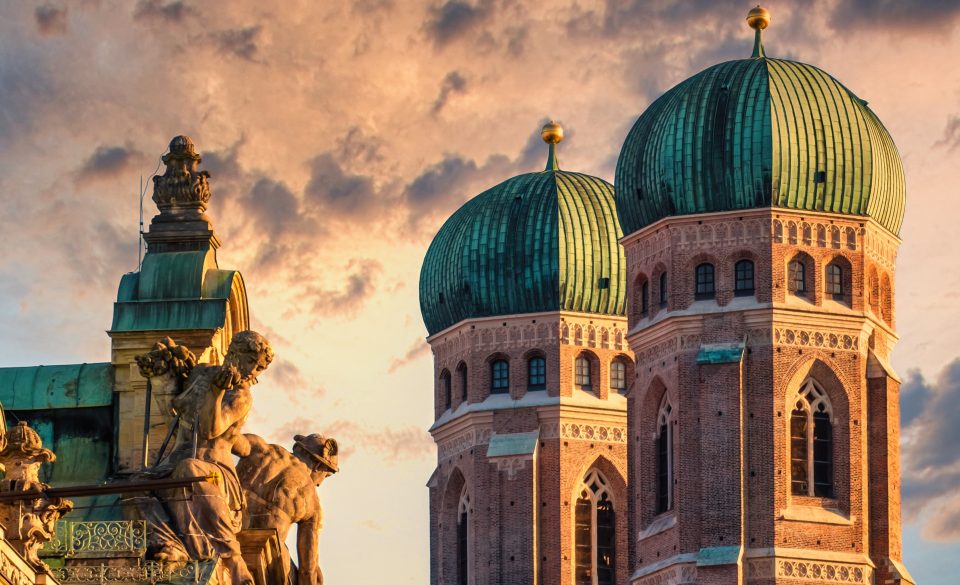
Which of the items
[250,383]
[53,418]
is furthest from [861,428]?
[250,383]

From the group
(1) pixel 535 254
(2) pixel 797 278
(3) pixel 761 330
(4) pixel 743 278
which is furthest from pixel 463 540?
(2) pixel 797 278

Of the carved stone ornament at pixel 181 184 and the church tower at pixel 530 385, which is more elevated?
the church tower at pixel 530 385

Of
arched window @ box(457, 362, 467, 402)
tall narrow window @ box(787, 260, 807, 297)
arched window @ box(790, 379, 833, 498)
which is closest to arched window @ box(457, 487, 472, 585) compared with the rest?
arched window @ box(457, 362, 467, 402)

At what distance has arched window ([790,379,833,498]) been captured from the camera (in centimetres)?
11600

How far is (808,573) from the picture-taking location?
113750 mm

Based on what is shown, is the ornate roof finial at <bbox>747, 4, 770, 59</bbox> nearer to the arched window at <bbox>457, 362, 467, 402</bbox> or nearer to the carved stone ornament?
the arched window at <bbox>457, 362, 467, 402</bbox>

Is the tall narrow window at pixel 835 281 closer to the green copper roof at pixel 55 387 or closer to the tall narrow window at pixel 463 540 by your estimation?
the tall narrow window at pixel 463 540

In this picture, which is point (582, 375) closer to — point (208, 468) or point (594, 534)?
point (594, 534)

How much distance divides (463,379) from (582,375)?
537cm

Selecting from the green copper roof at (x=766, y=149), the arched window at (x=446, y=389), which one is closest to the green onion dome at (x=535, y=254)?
the arched window at (x=446, y=389)

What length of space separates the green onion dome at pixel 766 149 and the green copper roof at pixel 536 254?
45.6 feet

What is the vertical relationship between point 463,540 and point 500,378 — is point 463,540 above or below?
below

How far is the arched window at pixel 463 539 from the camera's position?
134625 mm

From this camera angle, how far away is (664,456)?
390 feet
